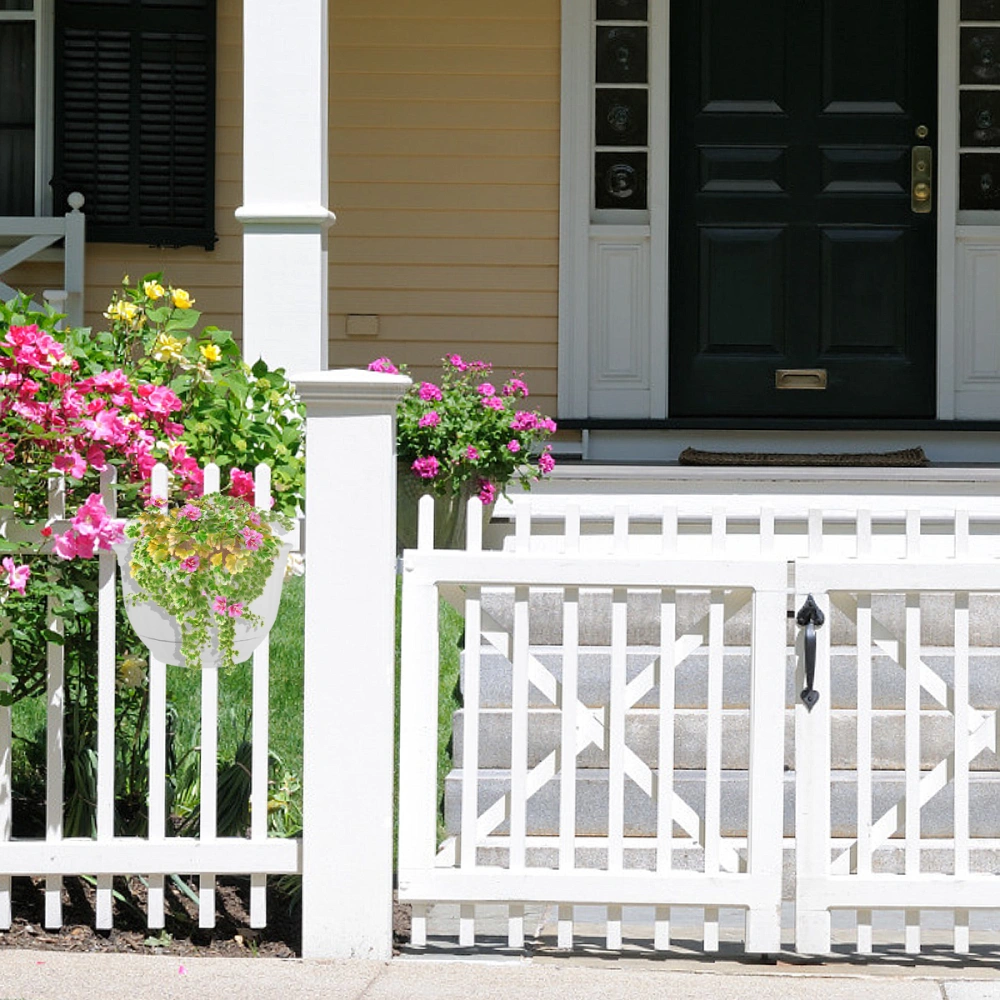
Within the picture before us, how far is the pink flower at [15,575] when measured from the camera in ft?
11.8

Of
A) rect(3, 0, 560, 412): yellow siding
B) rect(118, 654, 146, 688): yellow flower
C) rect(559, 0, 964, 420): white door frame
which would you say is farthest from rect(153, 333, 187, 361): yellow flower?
rect(559, 0, 964, 420): white door frame

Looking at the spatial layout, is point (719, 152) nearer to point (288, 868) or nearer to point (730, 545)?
point (730, 545)

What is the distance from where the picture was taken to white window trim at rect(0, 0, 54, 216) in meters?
7.82

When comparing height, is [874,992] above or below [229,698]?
below

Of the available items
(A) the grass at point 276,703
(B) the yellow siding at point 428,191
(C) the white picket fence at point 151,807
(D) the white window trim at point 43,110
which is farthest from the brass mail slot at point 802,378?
(C) the white picket fence at point 151,807

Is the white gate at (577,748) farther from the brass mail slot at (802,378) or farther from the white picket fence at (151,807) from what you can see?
the brass mail slot at (802,378)

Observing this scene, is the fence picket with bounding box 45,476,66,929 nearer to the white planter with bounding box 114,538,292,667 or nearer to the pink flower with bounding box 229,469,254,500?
the white planter with bounding box 114,538,292,667

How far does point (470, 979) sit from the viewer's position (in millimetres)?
3508

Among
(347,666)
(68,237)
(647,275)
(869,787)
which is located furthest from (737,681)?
(68,237)

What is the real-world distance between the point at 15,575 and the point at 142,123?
4602mm

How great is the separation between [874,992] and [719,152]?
5099mm

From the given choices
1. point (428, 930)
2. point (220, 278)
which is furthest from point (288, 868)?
point (220, 278)

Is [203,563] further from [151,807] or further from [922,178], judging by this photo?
[922,178]

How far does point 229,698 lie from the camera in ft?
16.5
